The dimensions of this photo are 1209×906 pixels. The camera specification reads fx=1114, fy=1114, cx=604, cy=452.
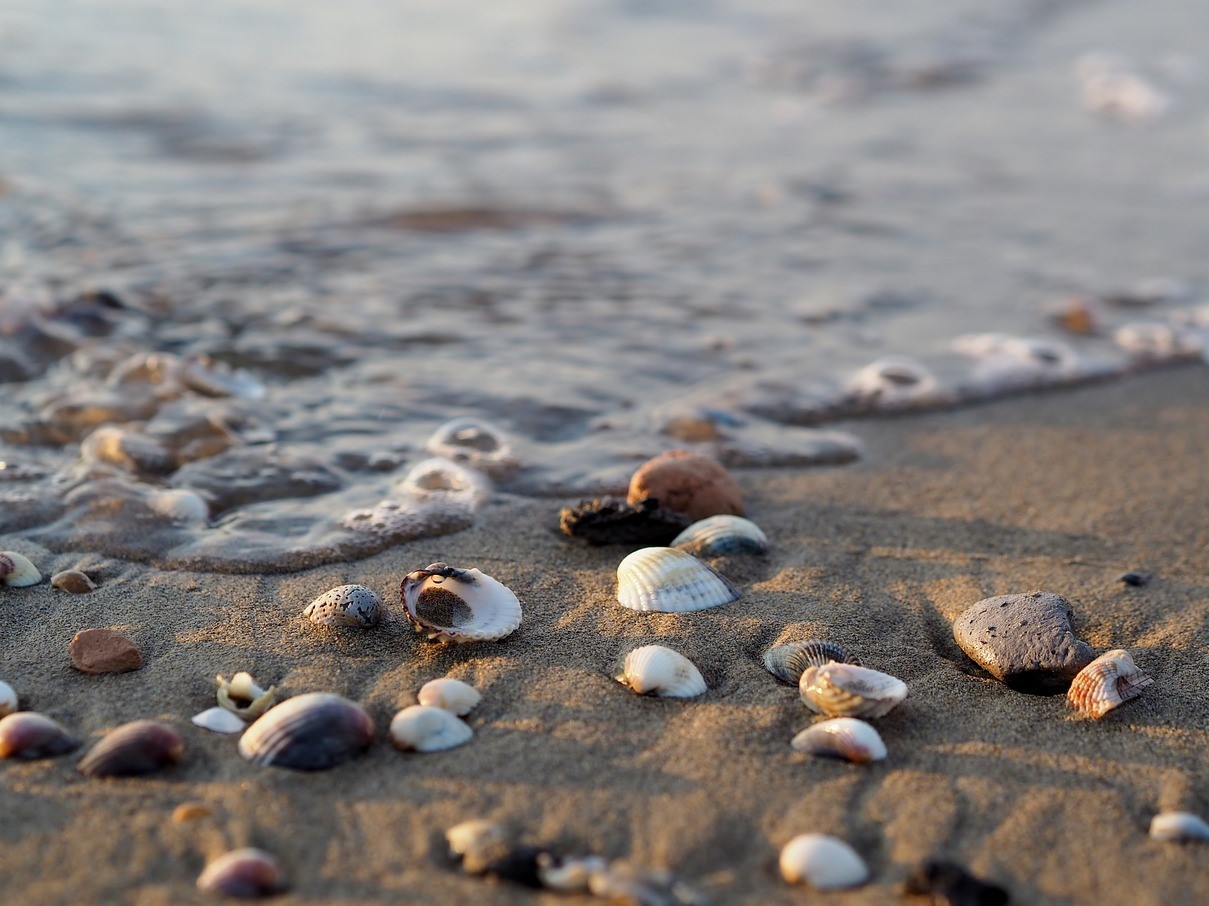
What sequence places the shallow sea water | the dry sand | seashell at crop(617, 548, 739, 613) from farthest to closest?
the shallow sea water < seashell at crop(617, 548, 739, 613) < the dry sand

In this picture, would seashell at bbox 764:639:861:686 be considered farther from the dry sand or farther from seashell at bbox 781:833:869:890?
seashell at bbox 781:833:869:890

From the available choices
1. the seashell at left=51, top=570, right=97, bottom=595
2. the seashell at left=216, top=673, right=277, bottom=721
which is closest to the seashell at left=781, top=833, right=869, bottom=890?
the seashell at left=216, top=673, right=277, bottom=721

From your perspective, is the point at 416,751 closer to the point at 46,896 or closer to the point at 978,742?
the point at 46,896

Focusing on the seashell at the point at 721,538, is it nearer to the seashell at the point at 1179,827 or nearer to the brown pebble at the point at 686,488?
the brown pebble at the point at 686,488

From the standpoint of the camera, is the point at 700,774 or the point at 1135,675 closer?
the point at 700,774

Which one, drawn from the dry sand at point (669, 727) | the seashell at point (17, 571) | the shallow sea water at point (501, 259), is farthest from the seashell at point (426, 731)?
the seashell at point (17, 571)

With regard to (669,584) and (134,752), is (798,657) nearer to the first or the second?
(669,584)

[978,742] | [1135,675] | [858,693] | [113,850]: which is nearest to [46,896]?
[113,850]
